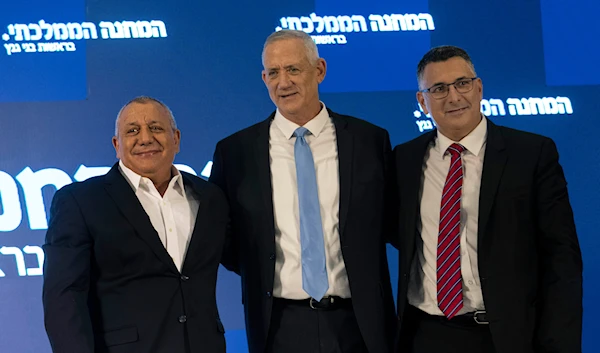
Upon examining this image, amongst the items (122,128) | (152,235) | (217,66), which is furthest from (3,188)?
(152,235)

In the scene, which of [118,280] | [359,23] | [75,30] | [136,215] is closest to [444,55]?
[136,215]

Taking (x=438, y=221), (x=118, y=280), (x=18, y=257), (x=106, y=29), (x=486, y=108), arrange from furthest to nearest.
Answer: (x=486, y=108)
(x=106, y=29)
(x=18, y=257)
(x=438, y=221)
(x=118, y=280)

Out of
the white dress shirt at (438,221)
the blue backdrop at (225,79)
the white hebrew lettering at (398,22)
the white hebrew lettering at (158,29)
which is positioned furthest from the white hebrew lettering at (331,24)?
the white dress shirt at (438,221)

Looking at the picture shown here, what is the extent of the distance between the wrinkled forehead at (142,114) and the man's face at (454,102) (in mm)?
992

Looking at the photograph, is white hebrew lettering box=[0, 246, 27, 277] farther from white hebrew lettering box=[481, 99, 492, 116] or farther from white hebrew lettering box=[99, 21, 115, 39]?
white hebrew lettering box=[481, 99, 492, 116]

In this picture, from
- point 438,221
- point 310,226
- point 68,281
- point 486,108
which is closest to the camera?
point 68,281

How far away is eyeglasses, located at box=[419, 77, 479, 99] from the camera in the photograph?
2279 mm

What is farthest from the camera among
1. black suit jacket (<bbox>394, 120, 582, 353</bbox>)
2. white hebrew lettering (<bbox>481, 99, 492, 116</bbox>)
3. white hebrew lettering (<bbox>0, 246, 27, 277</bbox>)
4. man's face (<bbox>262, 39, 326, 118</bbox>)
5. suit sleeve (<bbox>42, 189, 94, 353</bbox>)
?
white hebrew lettering (<bbox>481, 99, 492, 116</bbox>)

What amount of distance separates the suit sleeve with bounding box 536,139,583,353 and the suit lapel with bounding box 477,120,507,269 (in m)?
0.13

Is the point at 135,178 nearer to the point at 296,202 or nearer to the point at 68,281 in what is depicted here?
the point at 68,281

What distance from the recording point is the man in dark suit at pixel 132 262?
198cm

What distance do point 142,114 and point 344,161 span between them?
773mm

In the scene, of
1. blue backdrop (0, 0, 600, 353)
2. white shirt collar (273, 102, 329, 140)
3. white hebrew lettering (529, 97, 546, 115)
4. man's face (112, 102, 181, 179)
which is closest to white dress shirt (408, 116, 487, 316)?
white shirt collar (273, 102, 329, 140)

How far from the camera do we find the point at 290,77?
8.04 ft
